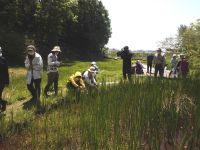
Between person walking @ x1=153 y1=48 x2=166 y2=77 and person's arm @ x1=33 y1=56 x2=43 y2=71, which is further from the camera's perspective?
person walking @ x1=153 y1=48 x2=166 y2=77

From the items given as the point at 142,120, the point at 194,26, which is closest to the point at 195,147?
the point at 142,120

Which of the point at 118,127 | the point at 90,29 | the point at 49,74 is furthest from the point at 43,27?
the point at 118,127

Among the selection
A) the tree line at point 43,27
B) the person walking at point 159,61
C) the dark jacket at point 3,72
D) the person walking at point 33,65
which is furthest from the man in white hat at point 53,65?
the tree line at point 43,27

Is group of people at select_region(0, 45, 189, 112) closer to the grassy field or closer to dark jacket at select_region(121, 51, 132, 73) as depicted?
dark jacket at select_region(121, 51, 132, 73)

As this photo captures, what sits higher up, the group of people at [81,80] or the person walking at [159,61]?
the person walking at [159,61]

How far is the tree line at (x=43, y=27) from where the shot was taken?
3444 cm

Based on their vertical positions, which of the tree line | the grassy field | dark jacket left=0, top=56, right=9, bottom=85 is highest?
the tree line

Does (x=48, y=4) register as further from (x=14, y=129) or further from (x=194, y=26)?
(x=14, y=129)

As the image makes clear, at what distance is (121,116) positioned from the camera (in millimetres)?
8031

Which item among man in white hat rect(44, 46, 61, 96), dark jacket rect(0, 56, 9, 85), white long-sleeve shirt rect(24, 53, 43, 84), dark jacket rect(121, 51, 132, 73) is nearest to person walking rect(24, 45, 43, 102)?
white long-sleeve shirt rect(24, 53, 43, 84)

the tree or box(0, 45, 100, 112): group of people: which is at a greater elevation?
the tree

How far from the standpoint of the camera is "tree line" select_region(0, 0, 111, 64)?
3444 centimetres

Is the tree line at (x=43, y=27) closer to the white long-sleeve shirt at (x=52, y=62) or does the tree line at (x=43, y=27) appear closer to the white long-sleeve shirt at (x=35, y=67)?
the white long-sleeve shirt at (x=52, y=62)

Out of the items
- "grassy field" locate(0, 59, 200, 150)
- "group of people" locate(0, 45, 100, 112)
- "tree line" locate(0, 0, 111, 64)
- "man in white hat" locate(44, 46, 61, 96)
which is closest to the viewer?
"grassy field" locate(0, 59, 200, 150)
